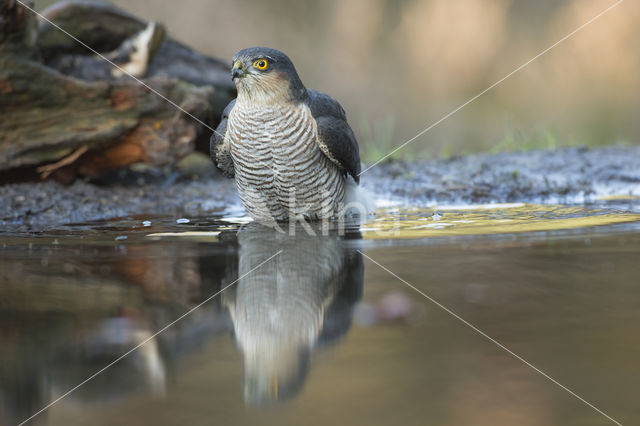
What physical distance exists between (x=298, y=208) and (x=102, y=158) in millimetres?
2399

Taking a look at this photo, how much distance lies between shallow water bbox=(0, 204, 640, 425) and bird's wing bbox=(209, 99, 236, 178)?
102 cm

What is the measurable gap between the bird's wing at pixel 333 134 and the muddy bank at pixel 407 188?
1.15m

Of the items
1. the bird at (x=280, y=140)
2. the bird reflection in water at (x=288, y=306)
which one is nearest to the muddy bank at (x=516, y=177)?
the bird at (x=280, y=140)

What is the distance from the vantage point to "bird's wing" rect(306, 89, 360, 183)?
4.47m

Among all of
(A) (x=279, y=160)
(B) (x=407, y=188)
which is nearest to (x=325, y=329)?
(A) (x=279, y=160)

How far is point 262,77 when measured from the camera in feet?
14.2

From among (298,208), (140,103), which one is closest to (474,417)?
(298,208)

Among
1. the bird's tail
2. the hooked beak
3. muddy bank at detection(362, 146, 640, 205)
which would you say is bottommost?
the bird's tail

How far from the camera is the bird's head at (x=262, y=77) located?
14.3ft

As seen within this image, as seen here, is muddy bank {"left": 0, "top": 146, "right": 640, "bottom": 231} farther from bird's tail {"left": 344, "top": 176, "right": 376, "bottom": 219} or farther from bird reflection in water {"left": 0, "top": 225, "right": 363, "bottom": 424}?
bird reflection in water {"left": 0, "top": 225, "right": 363, "bottom": 424}

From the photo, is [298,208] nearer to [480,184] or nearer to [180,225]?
[180,225]

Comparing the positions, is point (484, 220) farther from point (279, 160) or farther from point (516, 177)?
point (516, 177)

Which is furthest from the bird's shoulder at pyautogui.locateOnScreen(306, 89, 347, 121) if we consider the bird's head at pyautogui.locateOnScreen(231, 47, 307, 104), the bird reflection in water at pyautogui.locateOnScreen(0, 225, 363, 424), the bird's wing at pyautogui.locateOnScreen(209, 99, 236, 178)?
the bird reflection in water at pyautogui.locateOnScreen(0, 225, 363, 424)

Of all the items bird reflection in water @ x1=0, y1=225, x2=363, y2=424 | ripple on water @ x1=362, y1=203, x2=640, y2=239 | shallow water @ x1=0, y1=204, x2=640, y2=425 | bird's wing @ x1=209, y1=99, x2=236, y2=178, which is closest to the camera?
shallow water @ x1=0, y1=204, x2=640, y2=425
